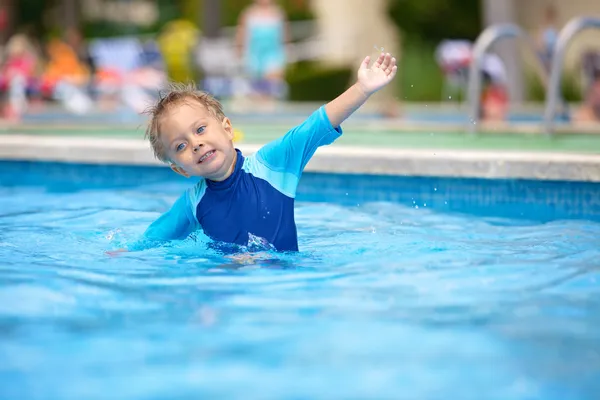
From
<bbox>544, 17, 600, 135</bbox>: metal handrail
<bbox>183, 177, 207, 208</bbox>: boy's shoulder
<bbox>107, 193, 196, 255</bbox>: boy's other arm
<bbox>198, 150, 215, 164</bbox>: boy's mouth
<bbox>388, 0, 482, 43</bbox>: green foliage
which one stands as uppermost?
<bbox>388, 0, 482, 43</bbox>: green foliage

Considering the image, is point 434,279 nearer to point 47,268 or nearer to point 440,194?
point 47,268

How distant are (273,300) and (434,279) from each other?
71cm

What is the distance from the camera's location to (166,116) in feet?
13.2

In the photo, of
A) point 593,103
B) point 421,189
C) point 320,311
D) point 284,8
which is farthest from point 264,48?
point 284,8

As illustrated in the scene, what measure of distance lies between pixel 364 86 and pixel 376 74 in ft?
0.28

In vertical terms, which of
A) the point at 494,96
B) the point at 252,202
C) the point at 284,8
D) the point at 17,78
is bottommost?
the point at 252,202

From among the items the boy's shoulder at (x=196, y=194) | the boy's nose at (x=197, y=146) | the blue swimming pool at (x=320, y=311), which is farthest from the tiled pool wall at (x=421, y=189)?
the boy's nose at (x=197, y=146)

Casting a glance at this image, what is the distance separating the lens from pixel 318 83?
740 inches

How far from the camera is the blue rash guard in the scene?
4.22 m

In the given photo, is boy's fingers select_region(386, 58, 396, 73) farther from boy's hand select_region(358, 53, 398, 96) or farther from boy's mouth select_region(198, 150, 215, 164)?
boy's mouth select_region(198, 150, 215, 164)

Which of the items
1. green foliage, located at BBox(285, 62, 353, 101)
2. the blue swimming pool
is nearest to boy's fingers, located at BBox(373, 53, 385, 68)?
the blue swimming pool

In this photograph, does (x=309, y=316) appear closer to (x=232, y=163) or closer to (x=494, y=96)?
(x=232, y=163)

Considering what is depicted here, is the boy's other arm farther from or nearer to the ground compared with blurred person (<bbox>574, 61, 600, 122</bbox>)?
nearer to the ground

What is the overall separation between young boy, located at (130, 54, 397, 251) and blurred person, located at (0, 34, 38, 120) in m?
8.72
